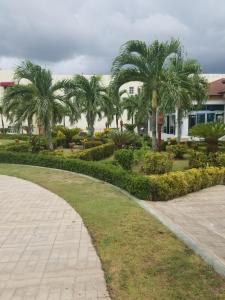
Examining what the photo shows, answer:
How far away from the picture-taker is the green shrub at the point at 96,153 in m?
16.8

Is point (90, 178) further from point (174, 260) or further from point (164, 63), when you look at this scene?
point (174, 260)

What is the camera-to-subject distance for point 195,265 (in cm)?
507

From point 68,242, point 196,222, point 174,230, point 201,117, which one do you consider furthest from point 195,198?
point 201,117

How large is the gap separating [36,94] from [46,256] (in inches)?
519

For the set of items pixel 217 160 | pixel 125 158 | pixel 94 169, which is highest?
pixel 125 158

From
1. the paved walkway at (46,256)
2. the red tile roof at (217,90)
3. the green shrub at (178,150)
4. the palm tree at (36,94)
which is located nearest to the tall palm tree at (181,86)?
the green shrub at (178,150)

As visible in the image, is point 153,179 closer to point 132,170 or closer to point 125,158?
point 125,158

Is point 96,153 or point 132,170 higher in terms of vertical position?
point 96,153

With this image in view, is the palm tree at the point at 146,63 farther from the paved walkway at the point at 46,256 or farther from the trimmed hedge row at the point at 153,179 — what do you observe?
the paved walkway at the point at 46,256

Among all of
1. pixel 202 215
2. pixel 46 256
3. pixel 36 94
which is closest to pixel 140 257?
pixel 46 256

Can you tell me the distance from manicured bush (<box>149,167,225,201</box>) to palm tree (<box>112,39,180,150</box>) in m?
4.80

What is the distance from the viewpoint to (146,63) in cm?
1565

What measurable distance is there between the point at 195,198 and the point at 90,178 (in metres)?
3.79

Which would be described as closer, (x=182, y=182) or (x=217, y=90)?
(x=182, y=182)
